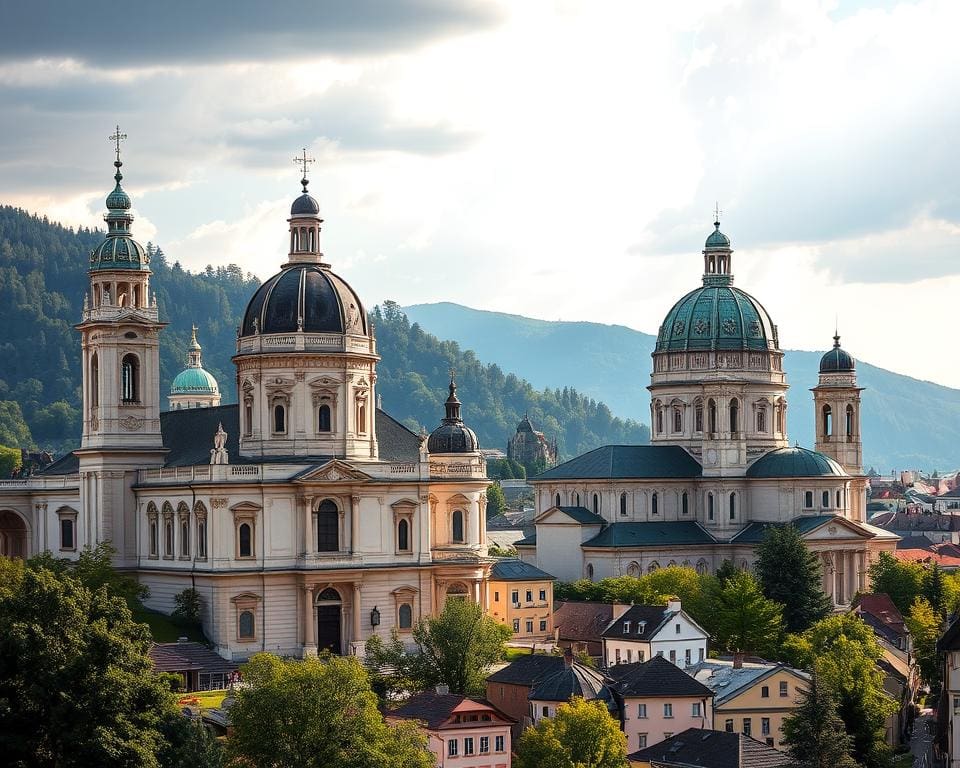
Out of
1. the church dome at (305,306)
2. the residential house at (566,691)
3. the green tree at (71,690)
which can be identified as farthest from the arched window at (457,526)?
the green tree at (71,690)

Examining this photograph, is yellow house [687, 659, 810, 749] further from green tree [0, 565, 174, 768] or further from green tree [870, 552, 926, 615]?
green tree [870, 552, 926, 615]

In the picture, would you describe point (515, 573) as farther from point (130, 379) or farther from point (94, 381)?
point (94, 381)

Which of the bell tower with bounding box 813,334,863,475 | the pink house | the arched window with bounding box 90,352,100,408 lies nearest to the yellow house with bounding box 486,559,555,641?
the arched window with bounding box 90,352,100,408

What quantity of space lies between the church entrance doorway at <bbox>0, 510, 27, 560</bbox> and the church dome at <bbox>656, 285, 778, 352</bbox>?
51.8 m

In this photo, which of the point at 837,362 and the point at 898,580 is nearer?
the point at 898,580

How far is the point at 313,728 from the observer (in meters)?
78.2

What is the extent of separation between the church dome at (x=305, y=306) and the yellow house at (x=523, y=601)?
759 inches

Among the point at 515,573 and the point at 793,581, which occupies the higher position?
the point at 515,573

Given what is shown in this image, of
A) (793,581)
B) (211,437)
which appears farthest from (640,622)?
(211,437)

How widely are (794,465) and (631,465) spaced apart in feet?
37.1

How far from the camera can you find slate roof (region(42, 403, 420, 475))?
380 feet

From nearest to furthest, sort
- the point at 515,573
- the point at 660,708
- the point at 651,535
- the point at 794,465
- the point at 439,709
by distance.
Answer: the point at 439,709
the point at 660,708
the point at 515,573
the point at 651,535
the point at 794,465

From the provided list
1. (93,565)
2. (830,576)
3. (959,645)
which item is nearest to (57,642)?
(93,565)

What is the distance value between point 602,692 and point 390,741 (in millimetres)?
18203
